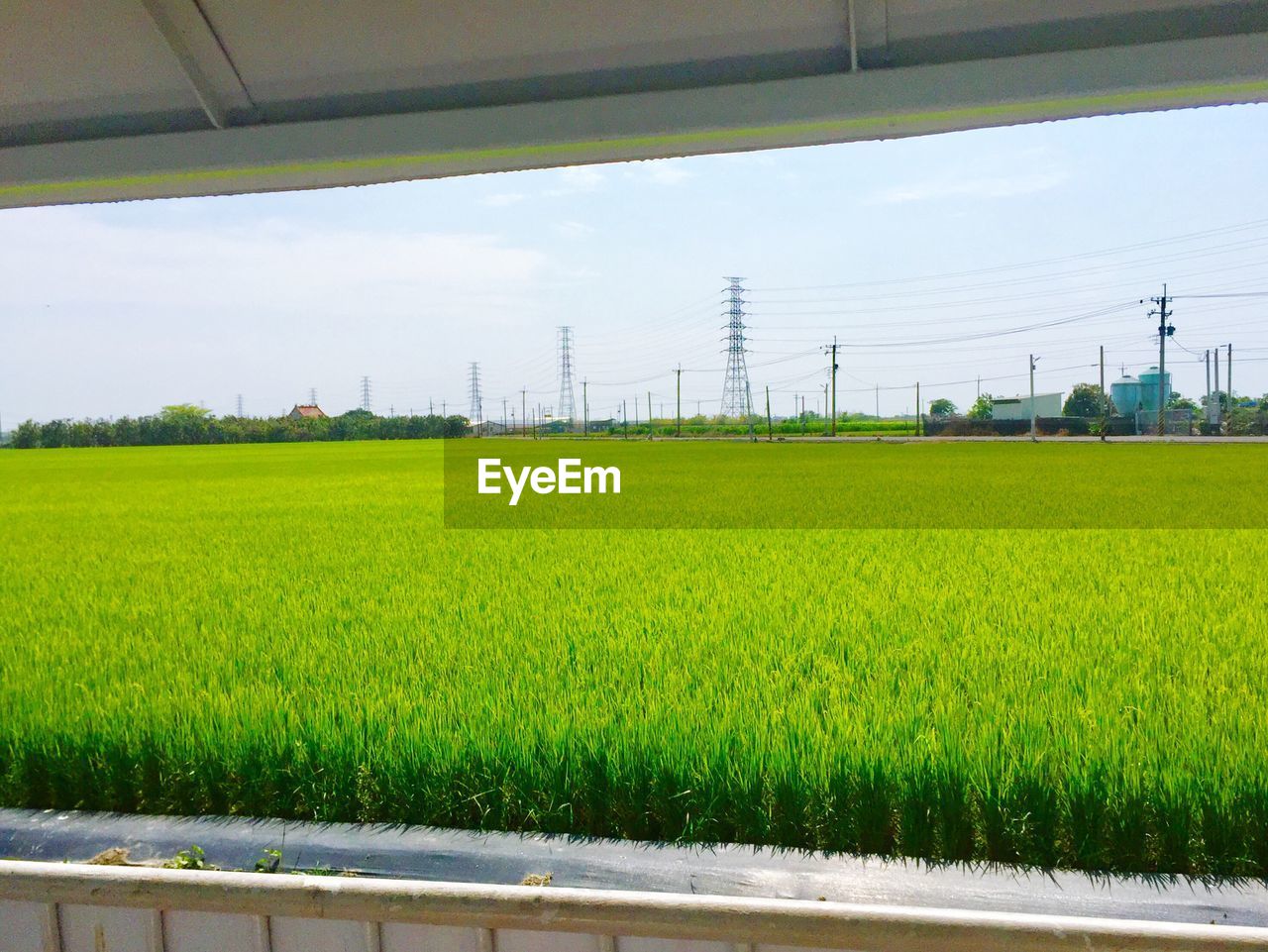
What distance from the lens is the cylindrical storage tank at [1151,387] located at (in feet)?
92.0

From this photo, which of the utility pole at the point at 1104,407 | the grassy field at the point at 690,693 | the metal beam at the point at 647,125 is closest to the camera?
the metal beam at the point at 647,125

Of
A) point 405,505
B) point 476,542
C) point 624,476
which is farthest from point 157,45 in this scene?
point 624,476

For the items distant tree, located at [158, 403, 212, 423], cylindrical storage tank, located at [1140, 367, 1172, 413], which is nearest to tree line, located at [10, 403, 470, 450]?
distant tree, located at [158, 403, 212, 423]

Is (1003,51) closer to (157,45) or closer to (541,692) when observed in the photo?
(157,45)

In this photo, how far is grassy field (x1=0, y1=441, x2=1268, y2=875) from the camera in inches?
90.0

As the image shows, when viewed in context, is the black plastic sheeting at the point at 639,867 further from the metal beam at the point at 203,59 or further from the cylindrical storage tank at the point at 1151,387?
the cylindrical storage tank at the point at 1151,387

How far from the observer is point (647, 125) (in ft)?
7.38

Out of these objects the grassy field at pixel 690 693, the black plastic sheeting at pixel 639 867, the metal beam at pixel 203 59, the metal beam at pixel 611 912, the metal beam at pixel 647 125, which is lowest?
the black plastic sheeting at pixel 639 867

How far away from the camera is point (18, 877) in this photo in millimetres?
1283

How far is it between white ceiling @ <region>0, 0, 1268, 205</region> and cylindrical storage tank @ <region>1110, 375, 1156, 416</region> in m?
30.5

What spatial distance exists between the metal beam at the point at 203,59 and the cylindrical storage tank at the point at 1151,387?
1220 inches

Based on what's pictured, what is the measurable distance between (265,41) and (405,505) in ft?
27.4

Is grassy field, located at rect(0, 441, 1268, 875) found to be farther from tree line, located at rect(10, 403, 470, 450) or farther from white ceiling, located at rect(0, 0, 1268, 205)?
tree line, located at rect(10, 403, 470, 450)

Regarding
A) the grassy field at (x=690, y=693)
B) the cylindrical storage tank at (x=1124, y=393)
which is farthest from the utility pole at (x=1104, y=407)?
the grassy field at (x=690, y=693)
